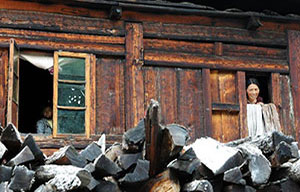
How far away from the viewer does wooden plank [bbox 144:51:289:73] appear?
11992 mm

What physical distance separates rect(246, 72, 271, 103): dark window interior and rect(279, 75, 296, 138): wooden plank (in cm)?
27

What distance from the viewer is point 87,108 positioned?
1131 cm

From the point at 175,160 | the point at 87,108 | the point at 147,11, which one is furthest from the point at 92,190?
the point at 147,11

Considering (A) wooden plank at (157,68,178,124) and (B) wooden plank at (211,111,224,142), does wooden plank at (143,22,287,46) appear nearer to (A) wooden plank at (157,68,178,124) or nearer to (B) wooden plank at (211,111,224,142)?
(A) wooden plank at (157,68,178,124)

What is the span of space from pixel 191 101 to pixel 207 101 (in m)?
0.25

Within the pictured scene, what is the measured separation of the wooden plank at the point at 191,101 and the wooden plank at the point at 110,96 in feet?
3.09

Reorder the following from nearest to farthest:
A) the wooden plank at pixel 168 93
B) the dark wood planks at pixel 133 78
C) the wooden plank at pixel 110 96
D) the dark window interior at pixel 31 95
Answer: the wooden plank at pixel 110 96 < the dark wood planks at pixel 133 78 < the wooden plank at pixel 168 93 < the dark window interior at pixel 31 95

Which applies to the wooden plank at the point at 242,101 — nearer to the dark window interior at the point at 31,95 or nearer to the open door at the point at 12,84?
the open door at the point at 12,84

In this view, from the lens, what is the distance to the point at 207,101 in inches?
475

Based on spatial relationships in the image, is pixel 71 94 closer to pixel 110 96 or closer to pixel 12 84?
pixel 110 96

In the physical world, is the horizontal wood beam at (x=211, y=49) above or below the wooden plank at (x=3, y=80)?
above

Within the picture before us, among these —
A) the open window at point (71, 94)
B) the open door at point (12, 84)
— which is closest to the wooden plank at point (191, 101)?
the open window at point (71, 94)

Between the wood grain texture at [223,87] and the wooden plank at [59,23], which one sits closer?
the wooden plank at [59,23]

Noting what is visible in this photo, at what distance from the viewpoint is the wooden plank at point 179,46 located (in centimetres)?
1207
